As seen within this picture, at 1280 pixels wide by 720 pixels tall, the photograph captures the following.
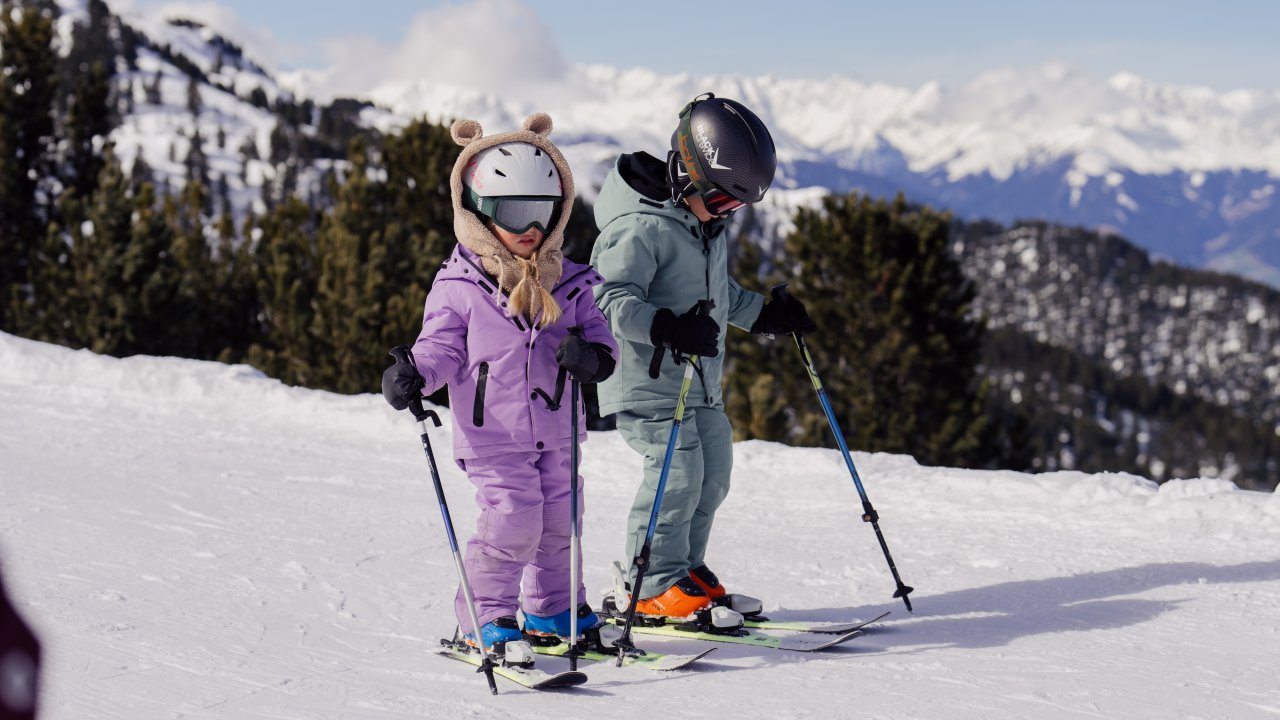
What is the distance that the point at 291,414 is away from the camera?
8.39 metres

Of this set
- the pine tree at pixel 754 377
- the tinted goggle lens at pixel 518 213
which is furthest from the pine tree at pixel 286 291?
the tinted goggle lens at pixel 518 213

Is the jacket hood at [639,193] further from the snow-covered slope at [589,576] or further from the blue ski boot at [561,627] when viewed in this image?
the snow-covered slope at [589,576]

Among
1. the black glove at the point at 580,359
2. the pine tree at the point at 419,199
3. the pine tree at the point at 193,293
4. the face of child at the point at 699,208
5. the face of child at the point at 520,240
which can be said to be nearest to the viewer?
the black glove at the point at 580,359

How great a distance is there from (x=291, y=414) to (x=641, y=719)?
5.91 metres

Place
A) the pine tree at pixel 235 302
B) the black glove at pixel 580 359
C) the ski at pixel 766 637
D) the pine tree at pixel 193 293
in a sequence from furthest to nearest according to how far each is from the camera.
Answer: the pine tree at pixel 235 302 → the pine tree at pixel 193 293 → the ski at pixel 766 637 → the black glove at pixel 580 359

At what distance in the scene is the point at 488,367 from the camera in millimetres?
3568

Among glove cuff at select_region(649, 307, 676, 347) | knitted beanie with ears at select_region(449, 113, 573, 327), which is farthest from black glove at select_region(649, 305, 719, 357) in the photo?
knitted beanie with ears at select_region(449, 113, 573, 327)

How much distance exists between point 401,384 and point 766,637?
172 cm

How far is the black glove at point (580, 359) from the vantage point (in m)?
3.45

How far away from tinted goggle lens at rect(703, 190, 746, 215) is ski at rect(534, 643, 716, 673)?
1.65 metres

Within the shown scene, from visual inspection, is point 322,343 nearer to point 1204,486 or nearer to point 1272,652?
point 1204,486

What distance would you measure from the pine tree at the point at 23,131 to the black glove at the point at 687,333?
20.3 meters

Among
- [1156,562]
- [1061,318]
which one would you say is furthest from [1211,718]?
[1061,318]

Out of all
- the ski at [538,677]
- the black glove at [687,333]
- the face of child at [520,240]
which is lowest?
the ski at [538,677]
